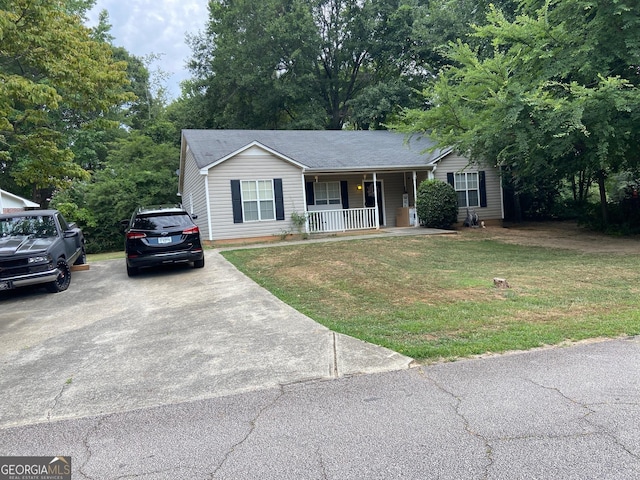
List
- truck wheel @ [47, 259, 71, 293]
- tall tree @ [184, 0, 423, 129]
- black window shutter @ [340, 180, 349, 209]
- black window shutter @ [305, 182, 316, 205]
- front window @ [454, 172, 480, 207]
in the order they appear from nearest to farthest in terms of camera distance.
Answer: truck wheel @ [47, 259, 71, 293], black window shutter @ [305, 182, 316, 205], black window shutter @ [340, 180, 349, 209], front window @ [454, 172, 480, 207], tall tree @ [184, 0, 423, 129]

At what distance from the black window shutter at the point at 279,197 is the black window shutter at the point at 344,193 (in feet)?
12.1

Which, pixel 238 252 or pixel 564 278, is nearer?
pixel 564 278

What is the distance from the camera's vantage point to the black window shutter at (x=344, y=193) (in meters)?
18.9

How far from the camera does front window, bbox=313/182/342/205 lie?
60.8 ft

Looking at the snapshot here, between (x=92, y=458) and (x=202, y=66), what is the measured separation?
3528 cm

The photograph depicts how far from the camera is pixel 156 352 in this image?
186 inches

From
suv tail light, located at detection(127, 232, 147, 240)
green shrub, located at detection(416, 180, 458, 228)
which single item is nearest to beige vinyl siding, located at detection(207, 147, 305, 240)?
green shrub, located at detection(416, 180, 458, 228)

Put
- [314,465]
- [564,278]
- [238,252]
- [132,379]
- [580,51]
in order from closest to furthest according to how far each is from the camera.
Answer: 1. [314,465]
2. [132,379]
3. [564,278]
4. [580,51]
5. [238,252]

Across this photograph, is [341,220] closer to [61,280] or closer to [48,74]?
[61,280]

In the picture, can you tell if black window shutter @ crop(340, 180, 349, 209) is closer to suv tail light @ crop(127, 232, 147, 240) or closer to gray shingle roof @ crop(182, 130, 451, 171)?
gray shingle roof @ crop(182, 130, 451, 171)

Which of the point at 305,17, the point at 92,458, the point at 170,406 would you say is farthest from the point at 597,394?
the point at 305,17

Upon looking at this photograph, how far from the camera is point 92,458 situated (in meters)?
2.70

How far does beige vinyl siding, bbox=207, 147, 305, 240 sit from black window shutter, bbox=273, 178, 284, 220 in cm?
14

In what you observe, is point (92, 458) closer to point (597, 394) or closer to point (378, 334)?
point (378, 334)
